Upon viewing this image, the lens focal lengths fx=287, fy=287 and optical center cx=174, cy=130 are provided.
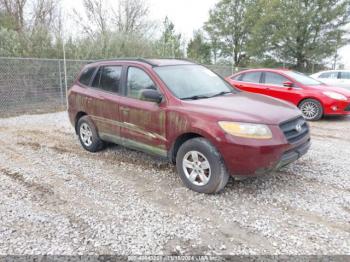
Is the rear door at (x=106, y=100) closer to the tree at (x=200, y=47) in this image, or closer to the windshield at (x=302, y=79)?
the windshield at (x=302, y=79)

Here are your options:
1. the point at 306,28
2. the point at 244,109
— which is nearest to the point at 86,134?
the point at 244,109

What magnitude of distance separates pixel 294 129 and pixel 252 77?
19.0 feet

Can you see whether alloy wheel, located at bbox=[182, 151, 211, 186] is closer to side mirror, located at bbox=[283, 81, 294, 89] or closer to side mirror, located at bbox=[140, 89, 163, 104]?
side mirror, located at bbox=[140, 89, 163, 104]

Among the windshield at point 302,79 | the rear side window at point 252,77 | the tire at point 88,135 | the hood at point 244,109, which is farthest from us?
the rear side window at point 252,77

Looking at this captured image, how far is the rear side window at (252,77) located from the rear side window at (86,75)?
5.40 meters

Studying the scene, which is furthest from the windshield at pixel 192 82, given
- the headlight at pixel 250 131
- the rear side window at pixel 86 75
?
the rear side window at pixel 86 75

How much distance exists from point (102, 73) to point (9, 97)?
18.9ft

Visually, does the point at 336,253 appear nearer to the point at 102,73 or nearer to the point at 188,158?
the point at 188,158

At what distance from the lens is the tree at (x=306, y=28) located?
70.1 ft

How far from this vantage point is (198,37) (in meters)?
32.4

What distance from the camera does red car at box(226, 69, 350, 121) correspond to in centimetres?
781

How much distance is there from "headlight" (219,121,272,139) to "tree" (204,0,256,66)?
28222 mm

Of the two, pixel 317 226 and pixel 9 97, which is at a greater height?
pixel 9 97

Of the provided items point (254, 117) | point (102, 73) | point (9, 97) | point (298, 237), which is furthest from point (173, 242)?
point (9, 97)
